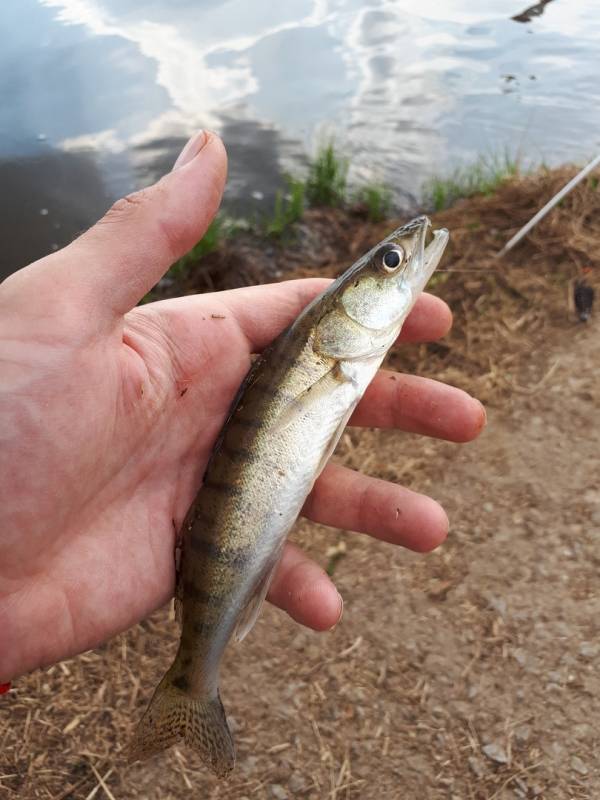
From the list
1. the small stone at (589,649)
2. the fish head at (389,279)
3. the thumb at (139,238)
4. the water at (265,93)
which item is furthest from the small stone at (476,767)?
the water at (265,93)

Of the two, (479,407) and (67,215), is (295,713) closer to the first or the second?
(479,407)

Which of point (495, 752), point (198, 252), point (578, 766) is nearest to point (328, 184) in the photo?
point (198, 252)

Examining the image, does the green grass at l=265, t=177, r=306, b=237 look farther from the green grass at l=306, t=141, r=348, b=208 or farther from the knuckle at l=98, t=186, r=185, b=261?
the knuckle at l=98, t=186, r=185, b=261

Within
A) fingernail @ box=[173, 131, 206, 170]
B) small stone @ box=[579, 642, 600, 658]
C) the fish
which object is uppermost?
fingernail @ box=[173, 131, 206, 170]

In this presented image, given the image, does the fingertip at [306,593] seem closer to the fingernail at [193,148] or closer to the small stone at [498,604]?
the small stone at [498,604]

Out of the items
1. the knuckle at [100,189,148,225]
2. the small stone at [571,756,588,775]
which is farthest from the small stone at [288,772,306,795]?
the knuckle at [100,189,148,225]

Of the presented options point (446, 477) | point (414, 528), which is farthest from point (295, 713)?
point (446, 477)
